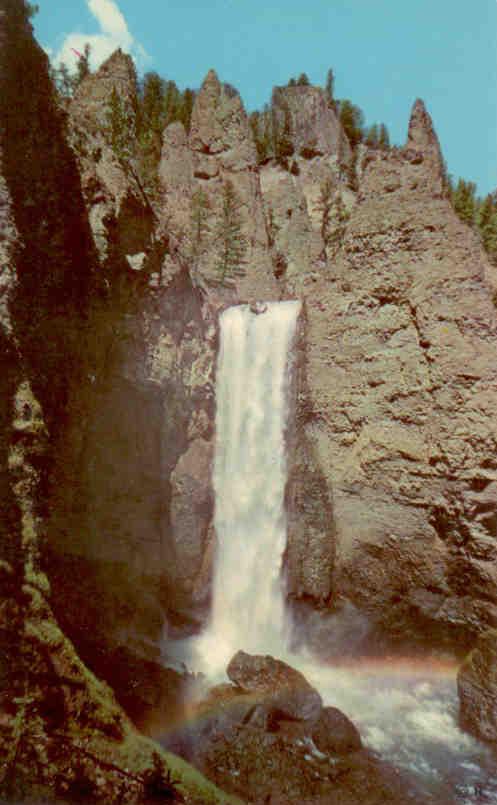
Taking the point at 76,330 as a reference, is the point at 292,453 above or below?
below

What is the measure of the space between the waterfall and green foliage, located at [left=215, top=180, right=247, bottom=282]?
11.0 meters

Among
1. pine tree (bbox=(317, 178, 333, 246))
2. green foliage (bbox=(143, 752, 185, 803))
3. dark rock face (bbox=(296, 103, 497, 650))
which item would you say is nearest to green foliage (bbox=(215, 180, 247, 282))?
pine tree (bbox=(317, 178, 333, 246))

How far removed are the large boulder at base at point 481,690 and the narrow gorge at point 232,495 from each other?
0.16ft

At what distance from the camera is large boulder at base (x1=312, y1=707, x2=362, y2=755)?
7789 mm

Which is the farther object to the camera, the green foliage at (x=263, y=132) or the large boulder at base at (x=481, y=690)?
the green foliage at (x=263, y=132)

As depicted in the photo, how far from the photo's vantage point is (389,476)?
10.3 m

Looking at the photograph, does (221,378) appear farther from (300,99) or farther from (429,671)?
(300,99)

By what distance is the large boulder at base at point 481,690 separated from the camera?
27.6 feet

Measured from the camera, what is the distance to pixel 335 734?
795 cm

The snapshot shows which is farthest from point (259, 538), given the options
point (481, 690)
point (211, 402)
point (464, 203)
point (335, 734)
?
point (464, 203)

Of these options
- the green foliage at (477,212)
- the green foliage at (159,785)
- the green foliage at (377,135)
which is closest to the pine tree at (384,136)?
the green foliage at (377,135)

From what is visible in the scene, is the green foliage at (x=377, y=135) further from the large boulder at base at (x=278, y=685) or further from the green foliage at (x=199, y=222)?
the large boulder at base at (x=278, y=685)

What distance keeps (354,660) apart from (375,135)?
54465 millimetres

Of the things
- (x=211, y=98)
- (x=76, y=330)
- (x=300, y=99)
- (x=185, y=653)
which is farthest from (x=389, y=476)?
(x=300, y=99)
